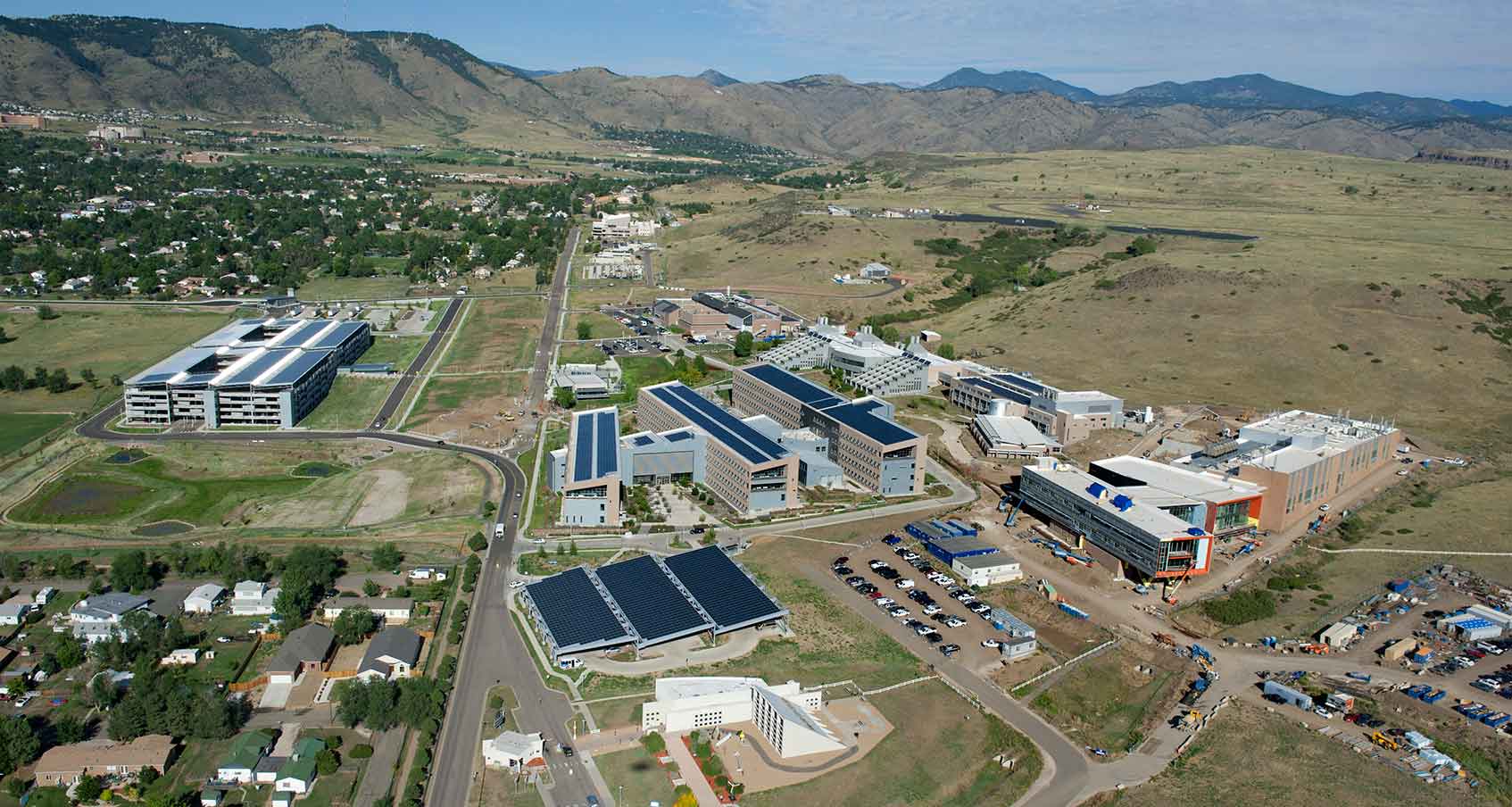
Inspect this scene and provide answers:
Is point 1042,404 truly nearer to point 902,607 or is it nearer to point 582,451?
point 902,607

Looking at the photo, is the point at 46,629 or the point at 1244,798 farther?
the point at 46,629

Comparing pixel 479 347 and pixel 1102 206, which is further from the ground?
pixel 1102 206

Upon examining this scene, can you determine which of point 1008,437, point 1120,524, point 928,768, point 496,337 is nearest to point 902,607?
point 928,768

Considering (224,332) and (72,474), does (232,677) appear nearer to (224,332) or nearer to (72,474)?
(72,474)

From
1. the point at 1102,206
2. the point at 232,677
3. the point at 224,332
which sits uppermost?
the point at 1102,206

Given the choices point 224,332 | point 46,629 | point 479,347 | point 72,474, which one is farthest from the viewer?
point 479,347

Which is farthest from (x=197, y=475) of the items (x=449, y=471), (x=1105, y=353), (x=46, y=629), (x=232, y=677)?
(x=1105, y=353)
